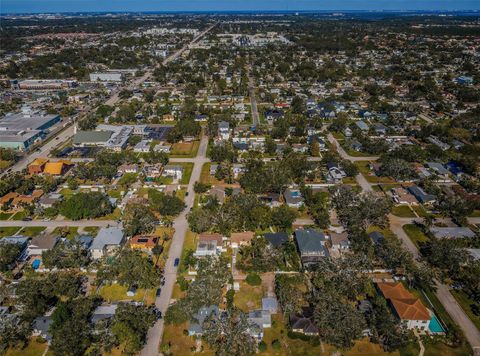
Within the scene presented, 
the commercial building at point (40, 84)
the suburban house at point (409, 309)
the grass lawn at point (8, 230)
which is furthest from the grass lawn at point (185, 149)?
the commercial building at point (40, 84)

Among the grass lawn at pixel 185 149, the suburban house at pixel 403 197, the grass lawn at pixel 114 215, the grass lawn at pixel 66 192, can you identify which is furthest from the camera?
the grass lawn at pixel 185 149

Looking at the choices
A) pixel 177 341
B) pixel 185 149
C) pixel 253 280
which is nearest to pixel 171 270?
pixel 253 280

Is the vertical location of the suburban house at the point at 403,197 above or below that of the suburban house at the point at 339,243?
below

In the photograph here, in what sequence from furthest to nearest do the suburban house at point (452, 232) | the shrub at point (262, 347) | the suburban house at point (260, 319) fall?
1. the suburban house at point (452, 232)
2. the suburban house at point (260, 319)
3. the shrub at point (262, 347)

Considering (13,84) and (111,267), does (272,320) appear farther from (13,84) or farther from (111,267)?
(13,84)

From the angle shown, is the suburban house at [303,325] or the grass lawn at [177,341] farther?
the suburban house at [303,325]

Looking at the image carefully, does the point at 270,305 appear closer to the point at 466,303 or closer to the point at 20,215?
the point at 466,303

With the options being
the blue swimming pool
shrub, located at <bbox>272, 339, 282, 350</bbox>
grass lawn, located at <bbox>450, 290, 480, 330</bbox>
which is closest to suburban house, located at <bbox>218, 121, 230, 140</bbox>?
grass lawn, located at <bbox>450, 290, 480, 330</bbox>

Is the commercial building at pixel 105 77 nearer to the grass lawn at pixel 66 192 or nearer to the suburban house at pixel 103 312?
the grass lawn at pixel 66 192
